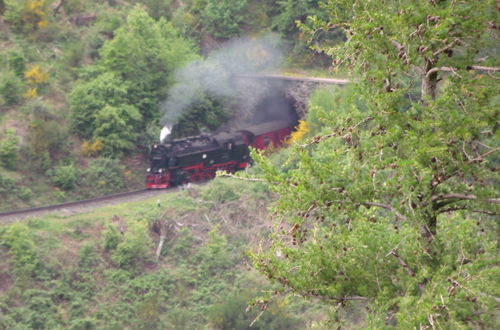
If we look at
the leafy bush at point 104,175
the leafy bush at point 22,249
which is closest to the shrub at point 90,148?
the leafy bush at point 104,175

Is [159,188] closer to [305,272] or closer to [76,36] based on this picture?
[76,36]

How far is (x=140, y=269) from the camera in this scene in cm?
2550

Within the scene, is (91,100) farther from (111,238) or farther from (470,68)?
(470,68)

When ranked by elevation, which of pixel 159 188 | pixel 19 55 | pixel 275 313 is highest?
pixel 19 55

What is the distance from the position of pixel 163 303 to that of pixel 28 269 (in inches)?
190

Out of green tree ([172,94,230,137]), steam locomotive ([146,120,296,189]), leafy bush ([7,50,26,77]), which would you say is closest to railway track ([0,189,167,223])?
steam locomotive ([146,120,296,189])

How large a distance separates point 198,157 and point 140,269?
339 inches

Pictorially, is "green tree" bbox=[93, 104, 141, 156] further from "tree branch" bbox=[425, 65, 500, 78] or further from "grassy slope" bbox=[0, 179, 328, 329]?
"tree branch" bbox=[425, 65, 500, 78]

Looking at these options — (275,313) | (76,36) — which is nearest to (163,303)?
(275,313)

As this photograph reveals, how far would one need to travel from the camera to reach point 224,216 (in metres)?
28.2

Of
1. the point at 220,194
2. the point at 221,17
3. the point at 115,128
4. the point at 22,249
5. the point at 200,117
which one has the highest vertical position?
the point at 22,249

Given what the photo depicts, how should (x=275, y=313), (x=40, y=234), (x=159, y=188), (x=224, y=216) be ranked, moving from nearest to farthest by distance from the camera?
(x=275, y=313) → (x=40, y=234) → (x=224, y=216) → (x=159, y=188)

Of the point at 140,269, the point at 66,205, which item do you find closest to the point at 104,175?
the point at 66,205

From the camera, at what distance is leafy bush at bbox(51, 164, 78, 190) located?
31.2m
